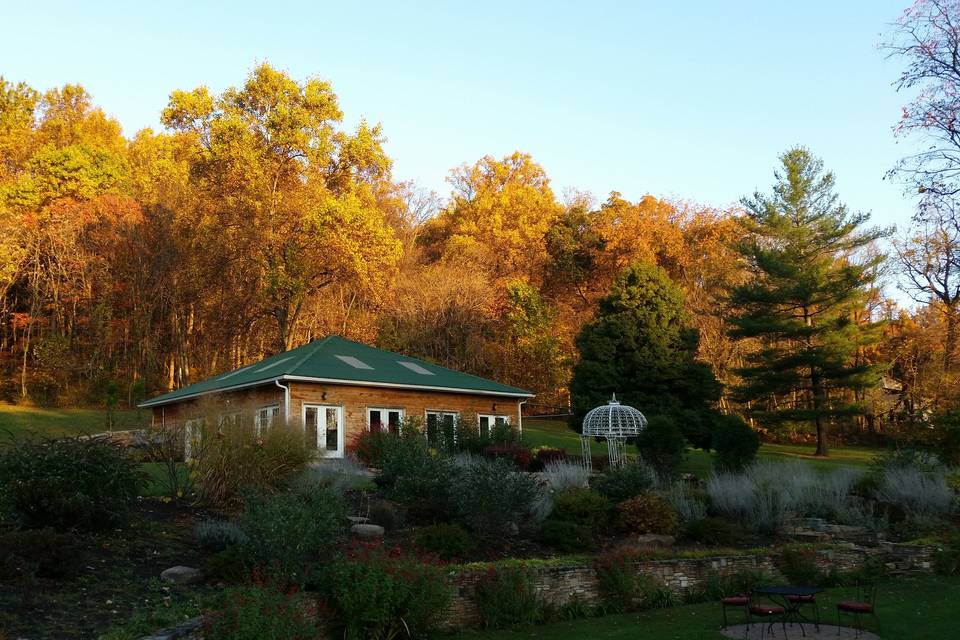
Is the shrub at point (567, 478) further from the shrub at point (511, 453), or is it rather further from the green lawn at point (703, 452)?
the green lawn at point (703, 452)

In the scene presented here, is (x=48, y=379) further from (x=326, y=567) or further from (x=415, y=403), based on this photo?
(x=326, y=567)

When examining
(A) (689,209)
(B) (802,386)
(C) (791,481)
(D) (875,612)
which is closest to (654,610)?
(D) (875,612)

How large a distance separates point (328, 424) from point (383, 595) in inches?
533

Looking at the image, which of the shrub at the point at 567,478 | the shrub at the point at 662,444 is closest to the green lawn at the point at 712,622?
the shrub at the point at 567,478

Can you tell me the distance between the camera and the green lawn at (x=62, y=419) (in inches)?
978

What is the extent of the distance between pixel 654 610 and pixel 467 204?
113ft

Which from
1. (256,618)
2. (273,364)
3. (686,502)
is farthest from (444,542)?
(273,364)

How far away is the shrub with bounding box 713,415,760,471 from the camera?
18.1 metres

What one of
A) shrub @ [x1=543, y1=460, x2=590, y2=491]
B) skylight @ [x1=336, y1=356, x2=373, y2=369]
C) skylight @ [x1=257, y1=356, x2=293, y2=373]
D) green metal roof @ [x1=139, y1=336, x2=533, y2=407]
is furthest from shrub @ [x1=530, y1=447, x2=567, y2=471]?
skylight @ [x1=257, y1=356, x2=293, y2=373]

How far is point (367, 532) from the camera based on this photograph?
10.6m

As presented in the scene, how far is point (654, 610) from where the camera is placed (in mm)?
9766

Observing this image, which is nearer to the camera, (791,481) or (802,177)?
(791,481)

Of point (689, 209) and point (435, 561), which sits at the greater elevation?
point (689, 209)

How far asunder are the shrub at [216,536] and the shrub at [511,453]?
32.0 feet
